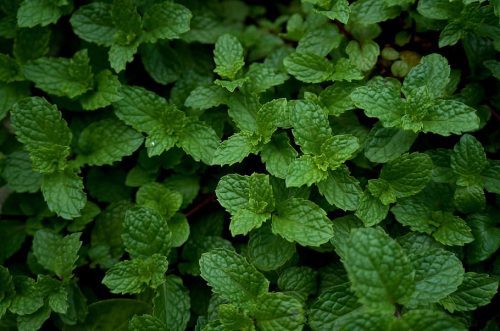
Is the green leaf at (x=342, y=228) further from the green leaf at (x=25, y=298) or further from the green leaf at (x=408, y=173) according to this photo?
the green leaf at (x=25, y=298)

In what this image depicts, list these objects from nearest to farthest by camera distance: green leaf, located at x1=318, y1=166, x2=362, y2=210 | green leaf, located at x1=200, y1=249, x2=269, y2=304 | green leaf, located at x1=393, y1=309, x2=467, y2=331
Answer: green leaf, located at x1=393, y1=309, x2=467, y2=331 < green leaf, located at x1=200, y1=249, x2=269, y2=304 < green leaf, located at x1=318, y1=166, x2=362, y2=210

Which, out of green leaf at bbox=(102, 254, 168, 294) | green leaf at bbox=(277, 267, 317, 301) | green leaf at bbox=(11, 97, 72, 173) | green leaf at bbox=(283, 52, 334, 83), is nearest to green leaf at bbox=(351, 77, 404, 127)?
green leaf at bbox=(283, 52, 334, 83)

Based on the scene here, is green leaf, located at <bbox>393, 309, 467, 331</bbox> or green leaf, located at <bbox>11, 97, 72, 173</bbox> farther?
green leaf, located at <bbox>11, 97, 72, 173</bbox>

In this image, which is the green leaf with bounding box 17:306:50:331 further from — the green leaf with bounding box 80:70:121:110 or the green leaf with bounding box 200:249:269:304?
the green leaf with bounding box 80:70:121:110

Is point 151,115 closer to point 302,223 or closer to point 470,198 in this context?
point 302,223

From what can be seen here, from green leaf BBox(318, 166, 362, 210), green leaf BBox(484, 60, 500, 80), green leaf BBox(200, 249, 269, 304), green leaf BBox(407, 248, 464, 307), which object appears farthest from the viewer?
green leaf BBox(484, 60, 500, 80)

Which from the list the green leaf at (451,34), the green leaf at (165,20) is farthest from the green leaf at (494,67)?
the green leaf at (165,20)

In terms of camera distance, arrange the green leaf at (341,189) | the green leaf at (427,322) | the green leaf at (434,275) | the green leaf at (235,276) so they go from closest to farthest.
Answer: the green leaf at (427,322), the green leaf at (434,275), the green leaf at (235,276), the green leaf at (341,189)
